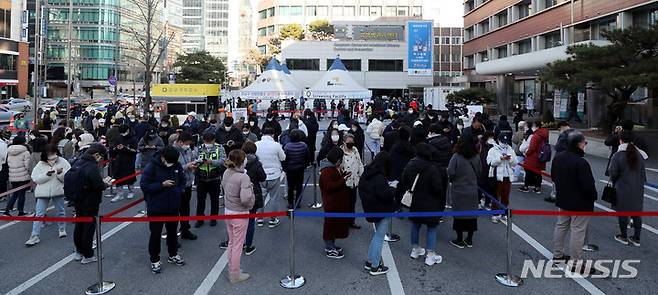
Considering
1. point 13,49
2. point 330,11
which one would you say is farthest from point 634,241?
point 330,11

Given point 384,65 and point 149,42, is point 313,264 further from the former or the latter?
point 384,65

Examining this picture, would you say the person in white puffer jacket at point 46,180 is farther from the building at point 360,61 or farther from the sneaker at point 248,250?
the building at point 360,61

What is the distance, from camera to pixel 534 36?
1606 inches

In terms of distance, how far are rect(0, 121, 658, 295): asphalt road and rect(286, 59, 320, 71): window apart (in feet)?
190

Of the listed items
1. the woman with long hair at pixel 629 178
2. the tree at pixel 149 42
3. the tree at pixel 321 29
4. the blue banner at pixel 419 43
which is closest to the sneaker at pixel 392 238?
the woman with long hair at pixel 629 178

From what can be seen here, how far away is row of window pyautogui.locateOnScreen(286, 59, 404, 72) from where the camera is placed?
215 ft

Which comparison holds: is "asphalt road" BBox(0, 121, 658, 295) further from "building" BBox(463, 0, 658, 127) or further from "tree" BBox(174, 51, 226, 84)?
"tree" BBox(174, 51, 226, 84)

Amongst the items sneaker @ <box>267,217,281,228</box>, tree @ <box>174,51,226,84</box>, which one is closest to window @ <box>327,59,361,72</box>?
tree @ <box>174,51,226,84</box>

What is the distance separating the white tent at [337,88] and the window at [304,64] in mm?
42415

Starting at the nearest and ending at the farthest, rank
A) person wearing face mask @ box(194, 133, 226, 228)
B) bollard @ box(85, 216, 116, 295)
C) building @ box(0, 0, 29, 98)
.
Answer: bollard @ box(85, 216, 116, 295)
person wearing face mask @ box(194, 133, 226, 228)
building @ box(0, 0, 29, 98)

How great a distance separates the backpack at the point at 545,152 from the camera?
34.3 feet

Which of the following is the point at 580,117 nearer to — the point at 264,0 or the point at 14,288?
the point at 14,288

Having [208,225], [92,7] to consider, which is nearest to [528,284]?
[208,225]

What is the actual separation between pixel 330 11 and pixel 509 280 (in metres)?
78.4
